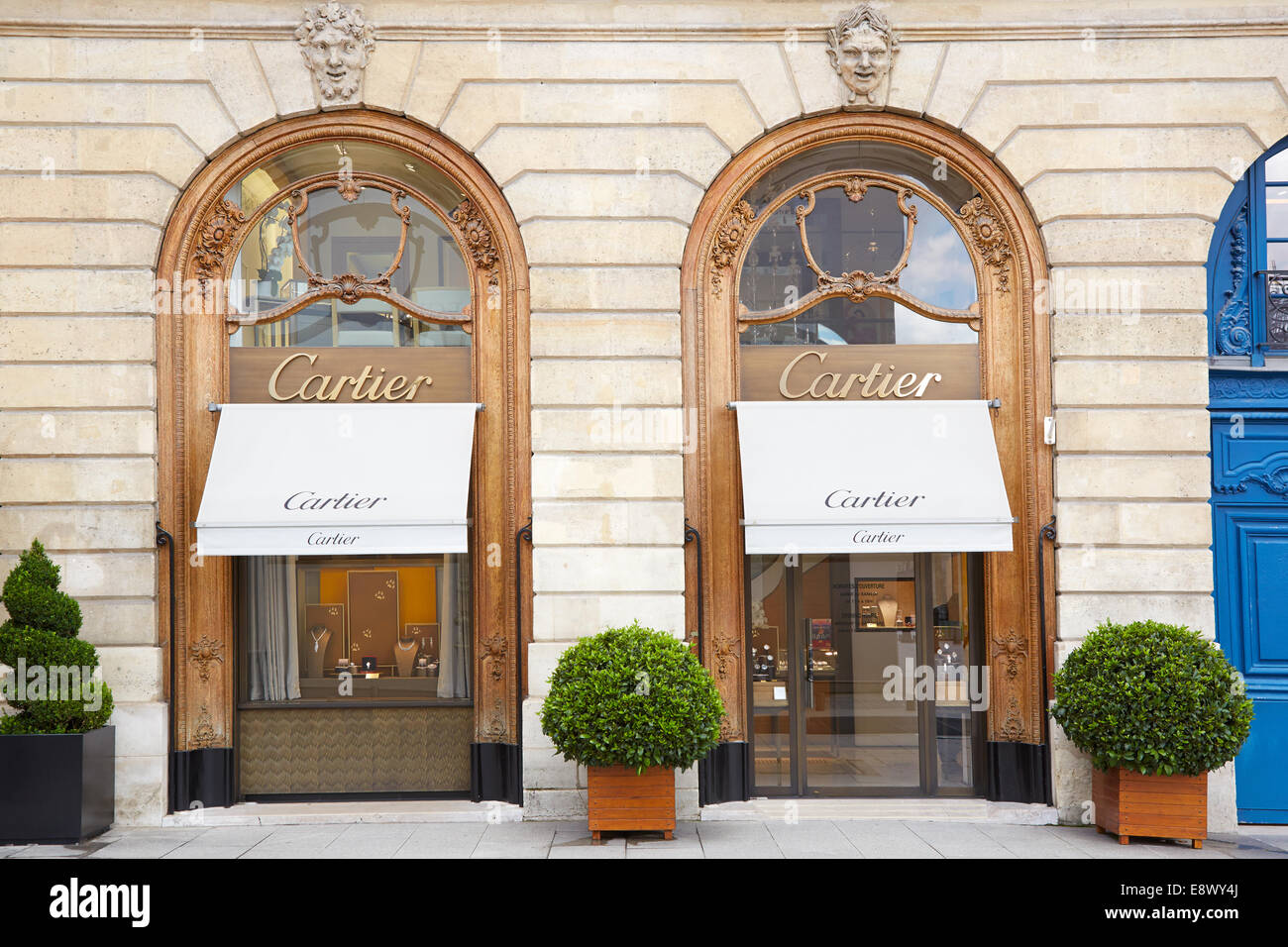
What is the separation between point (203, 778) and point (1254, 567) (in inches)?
414

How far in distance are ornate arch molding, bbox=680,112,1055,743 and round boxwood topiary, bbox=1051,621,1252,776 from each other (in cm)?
112

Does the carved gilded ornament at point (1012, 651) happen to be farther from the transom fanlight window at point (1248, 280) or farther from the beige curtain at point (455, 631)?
the beige curtain at point (455, 631)

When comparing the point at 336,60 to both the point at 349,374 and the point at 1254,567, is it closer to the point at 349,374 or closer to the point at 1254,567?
the point at 349,374

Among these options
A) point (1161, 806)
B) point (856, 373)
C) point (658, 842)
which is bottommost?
point (658, 842)

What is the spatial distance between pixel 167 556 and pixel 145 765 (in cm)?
196

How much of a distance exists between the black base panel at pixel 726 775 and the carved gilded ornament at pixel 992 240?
5.37 meters

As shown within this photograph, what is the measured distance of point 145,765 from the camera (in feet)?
32.6

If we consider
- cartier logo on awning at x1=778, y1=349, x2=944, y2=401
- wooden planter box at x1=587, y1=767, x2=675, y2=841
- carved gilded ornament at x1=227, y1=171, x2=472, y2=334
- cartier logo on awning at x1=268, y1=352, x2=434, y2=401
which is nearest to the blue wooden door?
cartier logo on awning at x1=778, y1=349, x2=944, y2=401

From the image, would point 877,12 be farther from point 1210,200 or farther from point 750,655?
point 750,655

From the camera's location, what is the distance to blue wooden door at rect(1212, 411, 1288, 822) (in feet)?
33.9

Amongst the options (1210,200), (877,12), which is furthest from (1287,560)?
(877,12)

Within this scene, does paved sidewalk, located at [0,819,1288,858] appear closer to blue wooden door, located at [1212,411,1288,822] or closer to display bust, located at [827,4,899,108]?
blue wooden door, located at [1212,411,1288,822]

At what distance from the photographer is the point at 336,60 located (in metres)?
10.3

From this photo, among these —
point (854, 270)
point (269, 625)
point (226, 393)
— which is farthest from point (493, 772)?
point (854, 270)
